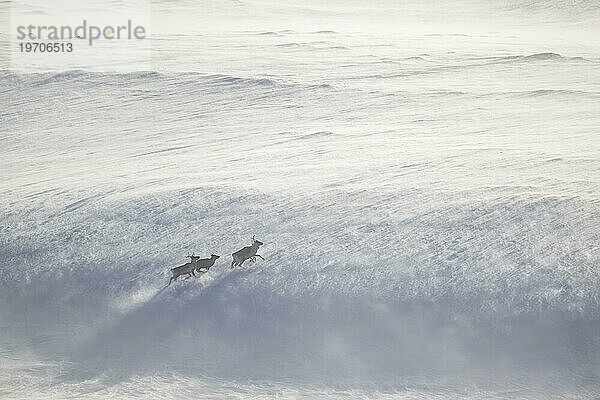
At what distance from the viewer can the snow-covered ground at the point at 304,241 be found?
999 centimetres

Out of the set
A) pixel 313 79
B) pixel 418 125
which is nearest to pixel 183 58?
pixel 313 79

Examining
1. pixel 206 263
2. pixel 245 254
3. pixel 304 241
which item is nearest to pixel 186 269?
pixel 206 263

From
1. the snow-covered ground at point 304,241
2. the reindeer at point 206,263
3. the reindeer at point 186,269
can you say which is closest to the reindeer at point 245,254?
the snow-covered ground at point 304,241

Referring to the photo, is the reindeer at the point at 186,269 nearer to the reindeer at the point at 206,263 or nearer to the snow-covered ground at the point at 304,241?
the reindeer at the point at 206,263

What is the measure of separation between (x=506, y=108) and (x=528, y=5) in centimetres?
2082

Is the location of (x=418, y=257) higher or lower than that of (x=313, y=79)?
lower

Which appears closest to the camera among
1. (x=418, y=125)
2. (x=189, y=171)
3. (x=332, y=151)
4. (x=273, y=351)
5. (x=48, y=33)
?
(x=273, y=351)

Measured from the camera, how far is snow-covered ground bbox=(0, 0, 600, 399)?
393 inches

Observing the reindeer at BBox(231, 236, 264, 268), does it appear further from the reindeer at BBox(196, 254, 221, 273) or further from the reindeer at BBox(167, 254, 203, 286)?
the reindeer at BBox(167, 254, 203, 286)

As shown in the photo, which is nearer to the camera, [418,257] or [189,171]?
[418,257]

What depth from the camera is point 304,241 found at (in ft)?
40.4

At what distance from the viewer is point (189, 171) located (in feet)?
50.8

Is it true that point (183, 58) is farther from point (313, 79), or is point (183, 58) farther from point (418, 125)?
point (418, 125)

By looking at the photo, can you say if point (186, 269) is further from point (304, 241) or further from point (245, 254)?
point (304, 241)
